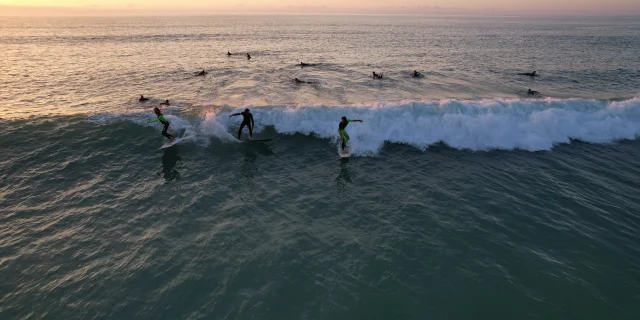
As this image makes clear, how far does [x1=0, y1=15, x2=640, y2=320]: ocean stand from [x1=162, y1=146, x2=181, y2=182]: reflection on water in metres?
0.15

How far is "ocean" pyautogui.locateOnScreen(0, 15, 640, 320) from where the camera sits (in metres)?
9.13

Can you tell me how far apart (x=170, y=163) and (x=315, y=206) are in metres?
8.31

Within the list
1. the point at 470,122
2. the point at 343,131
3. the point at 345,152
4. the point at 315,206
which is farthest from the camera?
the point at 470,122

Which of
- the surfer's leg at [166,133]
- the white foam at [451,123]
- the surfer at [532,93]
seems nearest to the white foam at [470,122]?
the white foam at [451,123]

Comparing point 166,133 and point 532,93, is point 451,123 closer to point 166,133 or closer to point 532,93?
point 532,93

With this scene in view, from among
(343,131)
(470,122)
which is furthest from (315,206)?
(470,122)

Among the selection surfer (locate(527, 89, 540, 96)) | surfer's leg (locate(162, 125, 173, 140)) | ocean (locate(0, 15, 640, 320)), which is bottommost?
ocean (locate(0, 15, 640, 320))

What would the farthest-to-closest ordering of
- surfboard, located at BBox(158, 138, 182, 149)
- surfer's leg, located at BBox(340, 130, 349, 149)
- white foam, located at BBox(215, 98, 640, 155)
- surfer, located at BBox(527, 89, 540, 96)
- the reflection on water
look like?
surfer, located at BBox(527, 89, 540, 96) < white foam, located at BBox(215, 98, 640, 155) < surfboard, located at BBox(158, 138, 182, 149) < surfer's leg, located at BBox(340, 130, 349, 149) < the reflection on water

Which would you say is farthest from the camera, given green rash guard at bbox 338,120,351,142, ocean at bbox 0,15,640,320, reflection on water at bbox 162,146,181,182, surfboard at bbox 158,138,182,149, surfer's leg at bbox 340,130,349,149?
surfboard at bbox 158,138,182,149

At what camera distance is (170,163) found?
55.3 ft

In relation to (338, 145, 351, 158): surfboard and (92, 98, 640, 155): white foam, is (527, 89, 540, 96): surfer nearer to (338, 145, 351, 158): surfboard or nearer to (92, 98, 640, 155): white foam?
(92, 98, 640, 155): white foam

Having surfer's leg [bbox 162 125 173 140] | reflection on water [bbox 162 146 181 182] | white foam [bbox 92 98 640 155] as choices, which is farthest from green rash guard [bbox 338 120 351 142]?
surfer's leg [bbox 162 125 173 140]

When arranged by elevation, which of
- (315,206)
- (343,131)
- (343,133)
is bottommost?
(315,206)

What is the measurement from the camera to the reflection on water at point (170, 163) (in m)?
15.6
